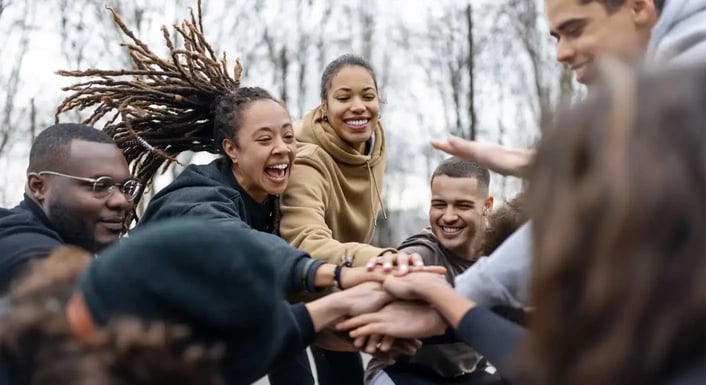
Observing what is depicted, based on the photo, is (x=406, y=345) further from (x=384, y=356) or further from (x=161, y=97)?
(x=161, y=97)

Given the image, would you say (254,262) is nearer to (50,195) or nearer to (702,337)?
(702,337)

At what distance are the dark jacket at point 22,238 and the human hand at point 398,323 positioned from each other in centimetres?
105

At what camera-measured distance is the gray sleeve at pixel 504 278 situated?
2.66 meters

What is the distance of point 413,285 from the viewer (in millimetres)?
2896

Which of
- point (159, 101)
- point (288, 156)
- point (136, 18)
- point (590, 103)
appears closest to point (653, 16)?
point (590, 103)

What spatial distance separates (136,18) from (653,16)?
19528 millimetres

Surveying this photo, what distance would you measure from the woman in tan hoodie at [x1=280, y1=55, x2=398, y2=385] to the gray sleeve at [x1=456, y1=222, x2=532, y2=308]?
1.13 metres

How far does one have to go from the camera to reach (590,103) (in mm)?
1379

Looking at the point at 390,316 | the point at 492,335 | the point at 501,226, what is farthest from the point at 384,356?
the point at 492,335

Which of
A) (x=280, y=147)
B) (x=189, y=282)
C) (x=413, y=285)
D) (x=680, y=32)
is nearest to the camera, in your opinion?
(x=189, y=282)

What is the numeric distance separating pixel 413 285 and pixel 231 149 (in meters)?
1.46

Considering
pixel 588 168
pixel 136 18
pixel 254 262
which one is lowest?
pixel 254 262

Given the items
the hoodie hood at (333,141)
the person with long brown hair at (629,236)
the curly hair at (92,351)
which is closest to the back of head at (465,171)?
the hoodie hood at (333,141)

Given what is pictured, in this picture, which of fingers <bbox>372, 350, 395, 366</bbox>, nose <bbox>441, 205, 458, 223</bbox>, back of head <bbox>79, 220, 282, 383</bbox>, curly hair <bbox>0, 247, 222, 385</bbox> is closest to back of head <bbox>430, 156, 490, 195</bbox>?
nose <bbox>441, 205, 458, 223</bbox>
